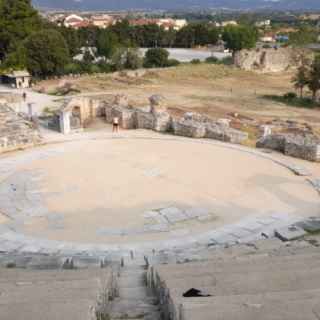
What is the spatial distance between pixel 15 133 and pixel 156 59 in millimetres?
41268

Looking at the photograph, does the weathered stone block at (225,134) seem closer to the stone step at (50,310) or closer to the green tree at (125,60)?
the stone step at (50,310)

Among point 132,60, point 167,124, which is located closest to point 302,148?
point 167,124

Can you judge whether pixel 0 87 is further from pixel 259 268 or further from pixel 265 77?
pixel 259 268

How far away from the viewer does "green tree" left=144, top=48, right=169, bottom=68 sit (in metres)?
60.8

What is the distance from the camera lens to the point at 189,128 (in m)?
22.7

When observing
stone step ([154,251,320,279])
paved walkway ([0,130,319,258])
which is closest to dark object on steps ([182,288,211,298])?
stone step ([154,251,320,279])

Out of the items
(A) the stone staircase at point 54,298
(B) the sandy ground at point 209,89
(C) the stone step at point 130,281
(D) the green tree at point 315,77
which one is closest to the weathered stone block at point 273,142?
(C) the stone step at point 130,281

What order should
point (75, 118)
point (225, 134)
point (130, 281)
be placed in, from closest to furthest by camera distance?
point (130, 281), point (225, 134), point (75, 118)

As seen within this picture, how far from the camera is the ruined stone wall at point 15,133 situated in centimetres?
2120

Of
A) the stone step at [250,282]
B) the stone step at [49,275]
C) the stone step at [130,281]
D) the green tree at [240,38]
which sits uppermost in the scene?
the stone step at [250,282]

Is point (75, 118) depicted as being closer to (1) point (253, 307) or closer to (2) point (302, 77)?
(1) point (253, 307)

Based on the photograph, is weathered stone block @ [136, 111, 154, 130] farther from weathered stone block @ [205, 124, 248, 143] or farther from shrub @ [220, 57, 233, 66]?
shrub @ [220, 57, 233, 66]

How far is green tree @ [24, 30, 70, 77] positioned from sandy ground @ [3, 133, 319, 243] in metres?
29.1

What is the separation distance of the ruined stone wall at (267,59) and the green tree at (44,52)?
25835 millimetres
